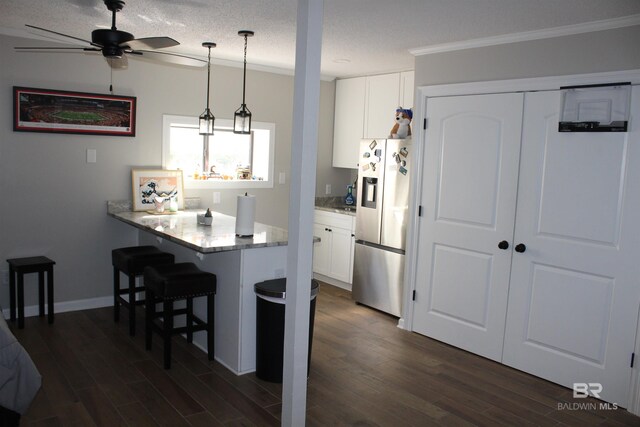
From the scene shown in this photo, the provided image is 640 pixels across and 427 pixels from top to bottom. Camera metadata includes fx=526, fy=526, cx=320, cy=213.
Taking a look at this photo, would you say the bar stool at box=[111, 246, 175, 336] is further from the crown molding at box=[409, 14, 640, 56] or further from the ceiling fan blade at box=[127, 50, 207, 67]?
the crown molding at box=[409, 14, 640, 56]

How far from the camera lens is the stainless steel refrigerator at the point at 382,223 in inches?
187

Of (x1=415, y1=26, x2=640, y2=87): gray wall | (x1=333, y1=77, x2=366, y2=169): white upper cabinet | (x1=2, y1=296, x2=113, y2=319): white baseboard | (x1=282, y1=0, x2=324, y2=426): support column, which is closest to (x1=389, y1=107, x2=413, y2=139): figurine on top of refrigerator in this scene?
(x1=415, y1=26, x2=640, y2=87): gray wall

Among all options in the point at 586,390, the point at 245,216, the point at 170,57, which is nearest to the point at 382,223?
the point at 245,216

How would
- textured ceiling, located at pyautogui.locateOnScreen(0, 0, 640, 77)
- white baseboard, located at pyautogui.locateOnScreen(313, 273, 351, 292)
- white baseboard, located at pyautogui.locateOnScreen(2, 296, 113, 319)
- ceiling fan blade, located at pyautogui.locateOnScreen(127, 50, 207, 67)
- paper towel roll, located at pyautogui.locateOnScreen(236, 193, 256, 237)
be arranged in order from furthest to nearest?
white baseboard, located at pyautogui.locateOnScreen(313, 273, 351, 292) < white baseboard, located at pyautogui.locateOnScreen(2, 296, 113, 319) < paper towel roll, located at pyautogui.locateOnScreen(236, 193, 256, 237) < ceiling fan blade, located at pyautogui.locateOnScreen(127, 50, 207, 67) < textured ceiling, located at pyautogui.locateOnScreen(0, 0, 640, 77)

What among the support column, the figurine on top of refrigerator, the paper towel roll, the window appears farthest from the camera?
the window

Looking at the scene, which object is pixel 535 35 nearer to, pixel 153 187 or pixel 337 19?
pixel 337 19

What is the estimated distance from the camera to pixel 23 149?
14.3 feet

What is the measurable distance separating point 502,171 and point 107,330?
132 inches

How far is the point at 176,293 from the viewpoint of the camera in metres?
3.53

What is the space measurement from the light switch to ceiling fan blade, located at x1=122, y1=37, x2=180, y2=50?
1861 mm

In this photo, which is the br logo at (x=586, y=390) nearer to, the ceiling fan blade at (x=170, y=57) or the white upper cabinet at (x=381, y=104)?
the white upper cabinet at (x=381, y=104)

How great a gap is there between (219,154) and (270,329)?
2.70 metres

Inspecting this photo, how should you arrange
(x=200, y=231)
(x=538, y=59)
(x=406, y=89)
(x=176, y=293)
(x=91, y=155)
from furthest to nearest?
1. (x=406, y=89)
2. (x=91, y=155)
3. (x=200, y=231)
4. (x=538, y=59)
5. (x=176, y=293)

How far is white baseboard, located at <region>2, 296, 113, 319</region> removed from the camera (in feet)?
14.8
